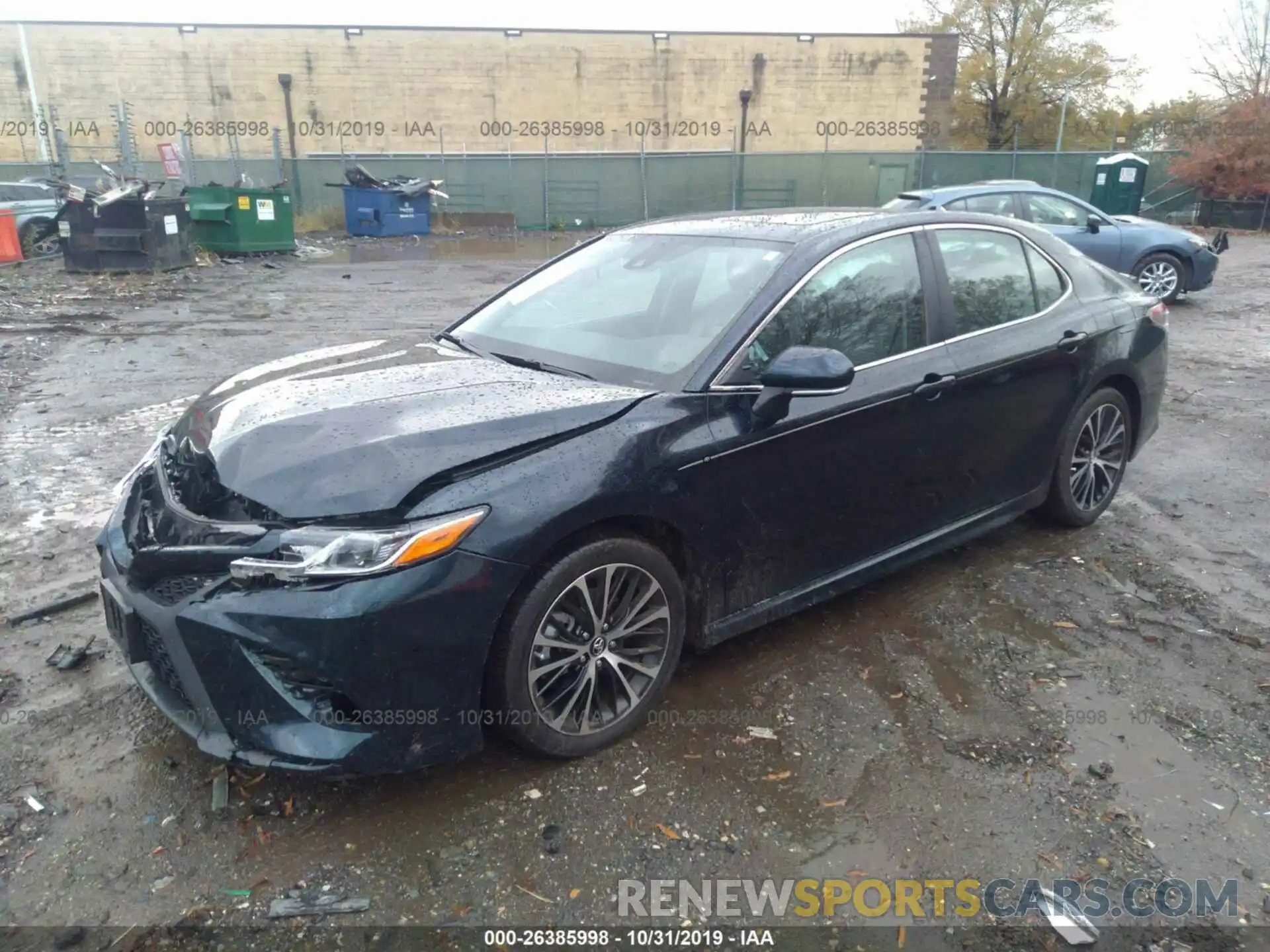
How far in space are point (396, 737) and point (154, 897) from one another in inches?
29.1

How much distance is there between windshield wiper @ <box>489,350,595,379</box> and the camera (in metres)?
3.43

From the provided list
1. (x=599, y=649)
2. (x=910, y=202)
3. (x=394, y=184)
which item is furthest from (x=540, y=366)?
(x=394, y=184)

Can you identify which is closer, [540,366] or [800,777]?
[800,777]

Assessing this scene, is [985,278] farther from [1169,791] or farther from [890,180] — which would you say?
[890,180]

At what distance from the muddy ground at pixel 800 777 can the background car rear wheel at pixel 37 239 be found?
603 inches

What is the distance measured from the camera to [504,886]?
8.46 feet

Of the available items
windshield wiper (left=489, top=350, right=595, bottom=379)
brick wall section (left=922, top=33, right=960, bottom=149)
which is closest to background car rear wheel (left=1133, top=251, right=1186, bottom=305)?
windshield wiper (left=489, top=350, right=595, bottom=379)

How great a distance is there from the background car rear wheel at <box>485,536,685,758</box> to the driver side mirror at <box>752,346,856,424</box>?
65cm

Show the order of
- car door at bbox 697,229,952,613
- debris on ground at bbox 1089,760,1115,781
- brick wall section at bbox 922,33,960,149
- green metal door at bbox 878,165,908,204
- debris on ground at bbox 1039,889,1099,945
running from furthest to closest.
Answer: brick wall section at bbox 922,33,960,149
green metal door at bbox 878,165,908,204
car door at bbox 697,229,952,613
debris on ground at bbox 1089,760,1115,781
debris on ground at bbox 1039,889,1099,945

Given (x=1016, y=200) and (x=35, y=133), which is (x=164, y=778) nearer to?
(x=1016, y=200)

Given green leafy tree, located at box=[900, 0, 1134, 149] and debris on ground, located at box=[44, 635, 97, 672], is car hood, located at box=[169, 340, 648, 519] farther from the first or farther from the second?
green leafy tree, located at box=[900, 0, 1134, 149]

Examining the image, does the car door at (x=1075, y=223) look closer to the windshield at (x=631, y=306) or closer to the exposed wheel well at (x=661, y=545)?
the windshield at (x=631, y=306)

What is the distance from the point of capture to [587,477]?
9.43 feet

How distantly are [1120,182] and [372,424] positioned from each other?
A: 2729 centimetres
